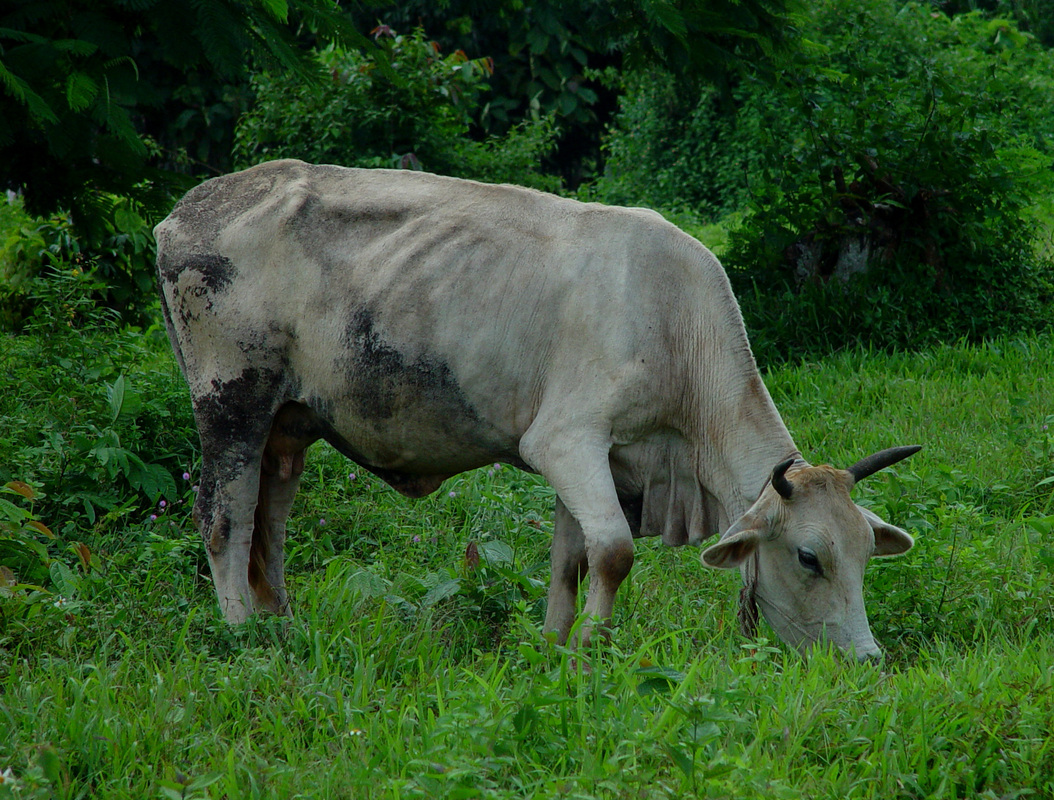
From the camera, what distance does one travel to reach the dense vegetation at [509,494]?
2963 millimetres

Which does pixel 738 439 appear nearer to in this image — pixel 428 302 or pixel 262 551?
pixel 428 302

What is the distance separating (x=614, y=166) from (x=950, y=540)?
973 cm

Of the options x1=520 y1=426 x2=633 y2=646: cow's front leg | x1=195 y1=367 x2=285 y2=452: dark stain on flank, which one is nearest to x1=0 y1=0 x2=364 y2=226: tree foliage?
x1=195 y1=367 x2=285 y2=452: dark stain on flank

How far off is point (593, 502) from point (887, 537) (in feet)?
3.71

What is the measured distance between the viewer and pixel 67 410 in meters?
5.43

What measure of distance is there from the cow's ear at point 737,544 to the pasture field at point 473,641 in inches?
13.3

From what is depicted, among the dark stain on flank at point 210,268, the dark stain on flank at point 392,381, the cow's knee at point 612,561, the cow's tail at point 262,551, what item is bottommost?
the cow's tail at point 262,551

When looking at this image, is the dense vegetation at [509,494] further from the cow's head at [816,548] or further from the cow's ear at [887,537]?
the cow's ear at [887,537]

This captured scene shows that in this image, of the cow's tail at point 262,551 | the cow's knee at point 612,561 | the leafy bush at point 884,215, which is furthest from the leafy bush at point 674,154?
the cow's knee at point 612,561

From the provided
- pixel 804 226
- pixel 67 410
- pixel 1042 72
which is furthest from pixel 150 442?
pixel 1042 72

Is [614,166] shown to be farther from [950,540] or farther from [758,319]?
[950,540]

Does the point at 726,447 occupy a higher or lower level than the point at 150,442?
higher

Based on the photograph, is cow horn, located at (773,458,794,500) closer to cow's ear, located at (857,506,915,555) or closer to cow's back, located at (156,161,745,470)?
cow's ear, located at (857,506,915,555)

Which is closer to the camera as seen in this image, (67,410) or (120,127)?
(120,127)
